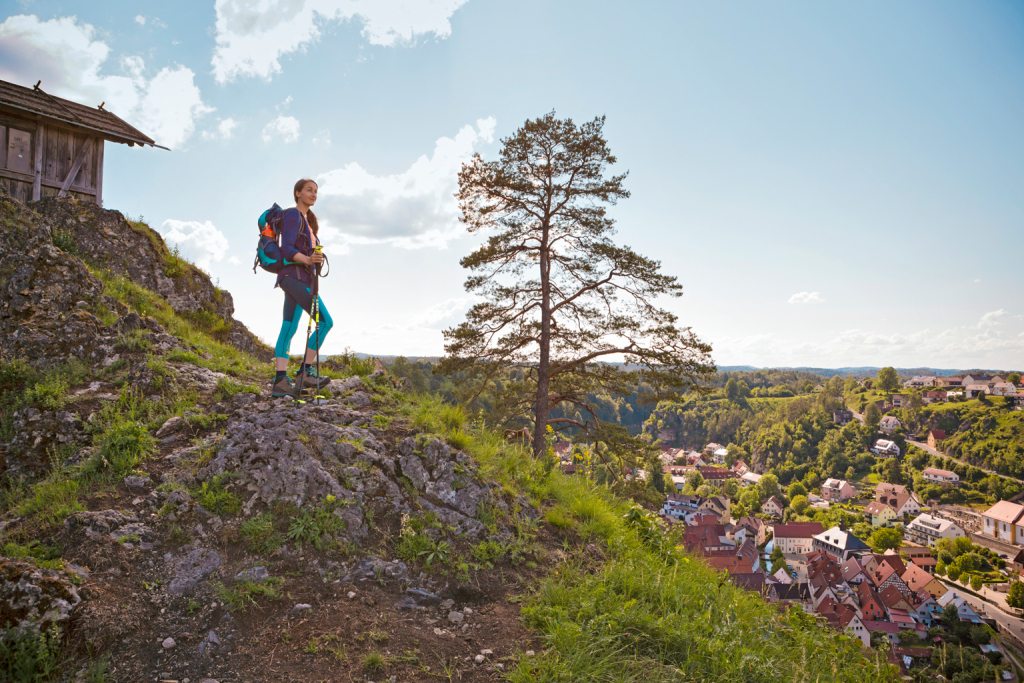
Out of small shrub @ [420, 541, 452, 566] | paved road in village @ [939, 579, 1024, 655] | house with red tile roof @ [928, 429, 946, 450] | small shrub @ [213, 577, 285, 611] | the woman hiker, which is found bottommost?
paved road in village @ [939, 579, 1024, 655]

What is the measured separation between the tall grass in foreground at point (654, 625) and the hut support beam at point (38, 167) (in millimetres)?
13566

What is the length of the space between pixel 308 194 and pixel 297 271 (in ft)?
3.31

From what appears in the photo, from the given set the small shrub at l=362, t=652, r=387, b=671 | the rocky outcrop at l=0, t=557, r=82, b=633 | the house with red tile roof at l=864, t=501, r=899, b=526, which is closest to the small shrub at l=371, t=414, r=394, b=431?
the small shrub at l=362, t=652, r=387, b=671

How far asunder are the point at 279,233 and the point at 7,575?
4.00 m

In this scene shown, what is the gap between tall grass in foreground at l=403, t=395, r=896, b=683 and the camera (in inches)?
118

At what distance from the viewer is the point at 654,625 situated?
11.1ft

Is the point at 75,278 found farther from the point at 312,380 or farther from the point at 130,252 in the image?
the point at 312,380

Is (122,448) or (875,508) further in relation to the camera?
(875,508)

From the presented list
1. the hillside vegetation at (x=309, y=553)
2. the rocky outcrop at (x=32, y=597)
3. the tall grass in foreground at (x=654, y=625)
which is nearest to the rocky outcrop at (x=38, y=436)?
the hillside vegetation at (x=309, y=553)

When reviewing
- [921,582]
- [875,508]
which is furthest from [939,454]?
[921,582]

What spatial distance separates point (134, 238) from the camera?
10125 mm

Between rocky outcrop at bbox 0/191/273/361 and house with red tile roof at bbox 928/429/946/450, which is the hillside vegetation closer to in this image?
rocky outcrop at bbox 0/191/273/361

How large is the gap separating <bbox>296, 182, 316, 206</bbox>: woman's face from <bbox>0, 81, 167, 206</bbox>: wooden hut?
1093cm

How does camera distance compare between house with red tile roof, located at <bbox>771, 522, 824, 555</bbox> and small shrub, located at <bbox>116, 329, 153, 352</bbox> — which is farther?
house with red tile roof, located at <bbox>771, 522, 824, 555</bbox>
